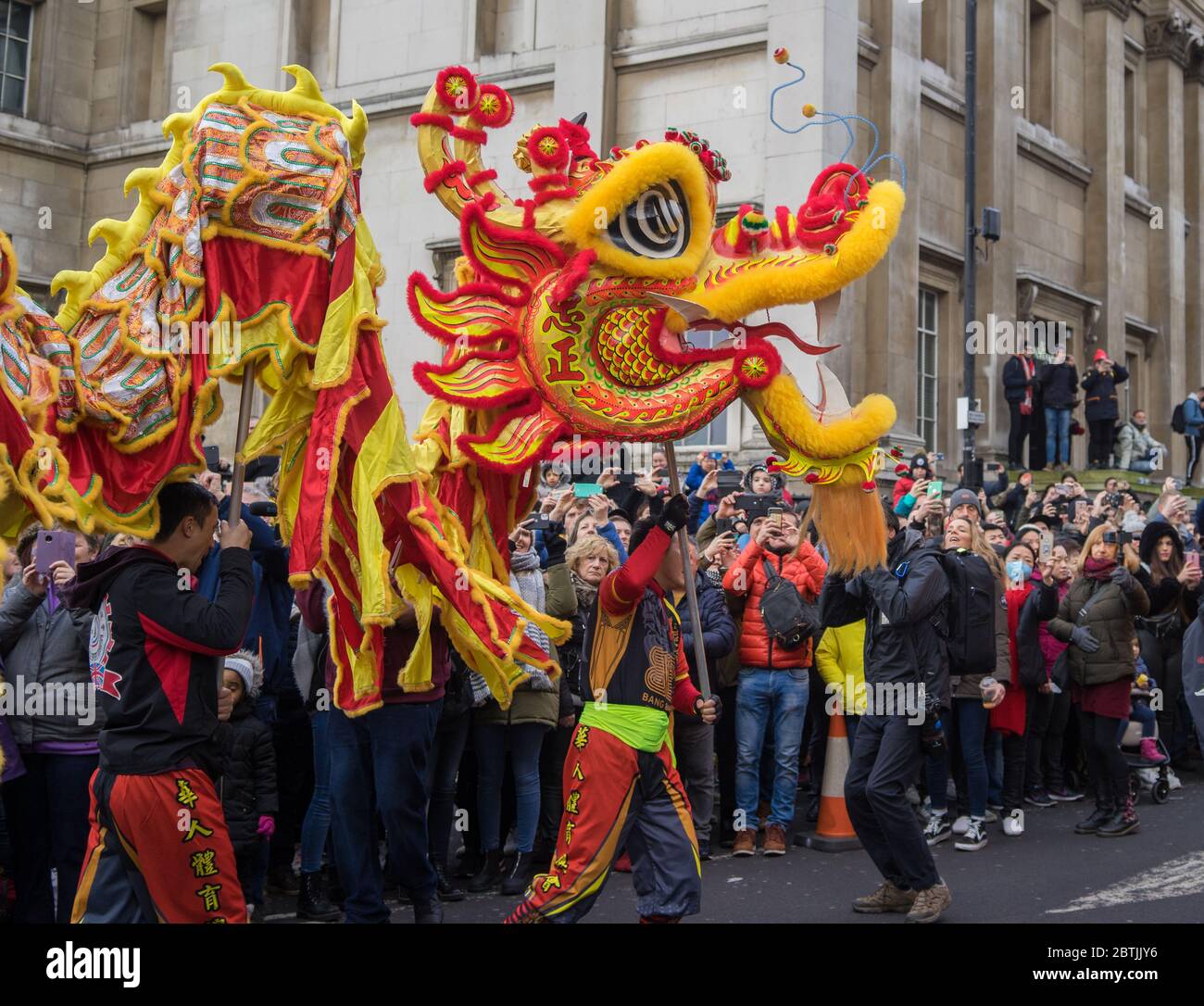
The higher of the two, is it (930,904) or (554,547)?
(554,547)

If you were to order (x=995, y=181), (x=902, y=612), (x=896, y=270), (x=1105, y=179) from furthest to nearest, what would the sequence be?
(x=1105, y=179), (x=995, y=181), (x=896, y=270), (x=902, y=612)

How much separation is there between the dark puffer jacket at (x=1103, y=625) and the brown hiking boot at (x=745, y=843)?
104 inches

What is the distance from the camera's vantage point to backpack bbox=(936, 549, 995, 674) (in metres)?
8.40

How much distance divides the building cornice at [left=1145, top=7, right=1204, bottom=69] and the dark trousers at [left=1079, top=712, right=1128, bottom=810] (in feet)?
71.3

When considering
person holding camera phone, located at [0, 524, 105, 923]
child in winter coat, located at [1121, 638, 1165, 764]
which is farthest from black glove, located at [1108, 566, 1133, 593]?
person holding camera phone, located at [0, 524, 105, 923]

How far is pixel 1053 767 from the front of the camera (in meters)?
11.3

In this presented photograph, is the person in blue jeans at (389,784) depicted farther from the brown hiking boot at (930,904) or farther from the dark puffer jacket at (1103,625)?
the dark puffer jacket at (1103,625)

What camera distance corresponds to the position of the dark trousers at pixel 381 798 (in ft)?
19.2

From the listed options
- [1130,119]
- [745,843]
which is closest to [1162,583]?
[745,843]

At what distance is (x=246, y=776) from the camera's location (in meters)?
7.05

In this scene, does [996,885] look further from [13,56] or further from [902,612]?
[13,56]

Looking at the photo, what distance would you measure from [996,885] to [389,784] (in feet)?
13.3

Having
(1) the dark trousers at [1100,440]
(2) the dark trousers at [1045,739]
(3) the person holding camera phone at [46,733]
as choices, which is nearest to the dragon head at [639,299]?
(3) the person holding camera phone at [46,733]

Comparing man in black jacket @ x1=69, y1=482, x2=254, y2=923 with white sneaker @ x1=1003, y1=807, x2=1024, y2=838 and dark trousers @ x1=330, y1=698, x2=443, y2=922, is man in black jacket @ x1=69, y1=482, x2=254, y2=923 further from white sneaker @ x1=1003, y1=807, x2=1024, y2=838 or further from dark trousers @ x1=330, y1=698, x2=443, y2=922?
white sneaker @ x1=1003, y1=807, x2=1024, y2=838
